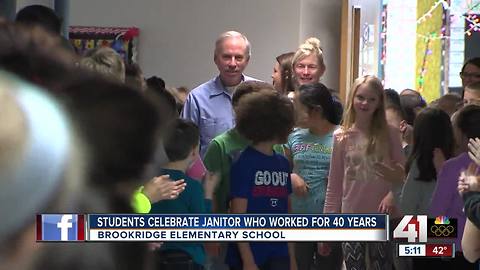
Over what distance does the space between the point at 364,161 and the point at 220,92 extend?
290 millimetres

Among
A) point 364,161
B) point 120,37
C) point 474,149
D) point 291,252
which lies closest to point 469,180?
point 474,149

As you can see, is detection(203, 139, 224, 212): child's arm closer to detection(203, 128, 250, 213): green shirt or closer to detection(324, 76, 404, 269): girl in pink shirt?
detection(203, 128, 250, 213): green shirt

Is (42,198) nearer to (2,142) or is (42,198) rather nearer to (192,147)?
(2,142)

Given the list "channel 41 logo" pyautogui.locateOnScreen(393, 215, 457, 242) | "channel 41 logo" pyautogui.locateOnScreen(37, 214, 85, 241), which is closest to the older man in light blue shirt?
"channel 41 logo" pyautogui.locateOnScreen(393, 215, 457, 242)

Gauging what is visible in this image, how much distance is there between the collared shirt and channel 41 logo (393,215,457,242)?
343mm

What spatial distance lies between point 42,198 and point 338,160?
1.22 m

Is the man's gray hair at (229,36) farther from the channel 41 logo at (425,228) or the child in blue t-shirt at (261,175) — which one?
the channel 41 logo at (425,228)

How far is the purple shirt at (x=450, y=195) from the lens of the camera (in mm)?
1466

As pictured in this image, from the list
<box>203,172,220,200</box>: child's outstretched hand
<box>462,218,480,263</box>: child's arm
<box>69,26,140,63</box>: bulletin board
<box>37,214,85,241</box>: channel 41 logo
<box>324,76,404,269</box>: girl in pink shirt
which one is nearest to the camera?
<box>37,214,85,241</box>: channel 41 logo

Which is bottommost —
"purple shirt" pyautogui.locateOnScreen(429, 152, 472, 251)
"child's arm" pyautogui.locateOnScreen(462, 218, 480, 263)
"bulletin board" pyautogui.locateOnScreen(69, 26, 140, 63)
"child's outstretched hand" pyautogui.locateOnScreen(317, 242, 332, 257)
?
"child's arm" pyautogui.locateOnScreen(462, 218, 480, 263)

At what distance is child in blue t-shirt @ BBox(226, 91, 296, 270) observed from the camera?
1.41m

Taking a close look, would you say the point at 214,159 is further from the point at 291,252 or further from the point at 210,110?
the point at 291,252

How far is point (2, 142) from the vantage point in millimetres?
350

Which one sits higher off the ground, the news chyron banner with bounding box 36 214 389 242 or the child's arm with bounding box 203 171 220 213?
the child's arm with bounding box 203 171 220 213
